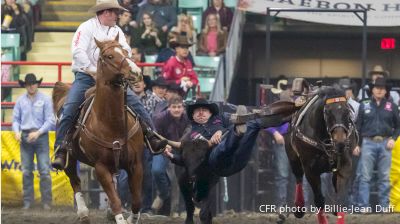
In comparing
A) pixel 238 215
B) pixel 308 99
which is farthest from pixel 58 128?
pixel 238 215

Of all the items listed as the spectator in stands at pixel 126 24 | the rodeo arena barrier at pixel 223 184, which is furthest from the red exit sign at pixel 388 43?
the rodeo arena barrier at pixel 223 184

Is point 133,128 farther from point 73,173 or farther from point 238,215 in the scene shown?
point 238,215

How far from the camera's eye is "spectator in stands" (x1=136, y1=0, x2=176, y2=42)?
72.5 ft

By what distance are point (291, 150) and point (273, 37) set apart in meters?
9.98

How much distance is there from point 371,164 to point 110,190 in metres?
6.18

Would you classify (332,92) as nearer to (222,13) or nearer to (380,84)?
(380,84)

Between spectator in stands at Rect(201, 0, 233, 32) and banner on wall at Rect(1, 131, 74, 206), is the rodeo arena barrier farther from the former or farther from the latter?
spectator in stands at Rect(201, 0, 233, 32)

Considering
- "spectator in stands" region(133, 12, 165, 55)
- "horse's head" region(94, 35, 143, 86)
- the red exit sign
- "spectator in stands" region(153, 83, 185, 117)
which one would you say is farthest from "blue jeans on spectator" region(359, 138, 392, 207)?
"horse's head" region(94, 35, 143, 86)

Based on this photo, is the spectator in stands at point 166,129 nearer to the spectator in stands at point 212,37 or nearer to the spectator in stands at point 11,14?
the spectator in stands at point 212,37

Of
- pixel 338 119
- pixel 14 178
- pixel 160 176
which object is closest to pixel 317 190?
pixel 338 119

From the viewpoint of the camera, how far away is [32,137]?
1894 centimetres

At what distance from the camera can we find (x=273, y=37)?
82.5 feet

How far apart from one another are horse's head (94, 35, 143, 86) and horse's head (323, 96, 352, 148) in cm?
238

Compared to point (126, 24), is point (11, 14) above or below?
above
